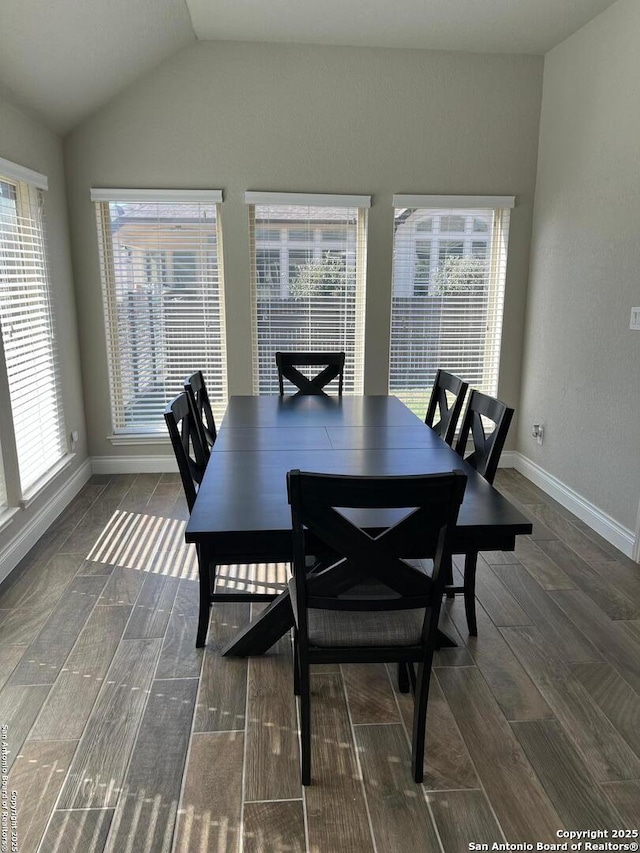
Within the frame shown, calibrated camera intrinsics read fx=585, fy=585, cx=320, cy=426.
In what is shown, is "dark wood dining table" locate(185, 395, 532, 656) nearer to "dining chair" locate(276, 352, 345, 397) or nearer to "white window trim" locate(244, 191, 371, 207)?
"dining chair" locate(276, 352, 345, 397)

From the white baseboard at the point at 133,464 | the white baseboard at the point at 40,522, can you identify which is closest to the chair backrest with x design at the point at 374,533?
the white baseboard at the point at 40,522

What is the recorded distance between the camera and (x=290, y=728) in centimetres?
192

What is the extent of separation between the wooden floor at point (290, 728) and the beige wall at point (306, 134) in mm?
2478

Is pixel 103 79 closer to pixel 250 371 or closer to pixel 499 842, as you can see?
pixel 250 371

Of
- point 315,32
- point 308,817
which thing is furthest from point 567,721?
point 315,32

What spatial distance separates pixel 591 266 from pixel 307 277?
1912 mm

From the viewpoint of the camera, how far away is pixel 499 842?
1532 millimetres

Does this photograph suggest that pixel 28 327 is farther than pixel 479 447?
Yes

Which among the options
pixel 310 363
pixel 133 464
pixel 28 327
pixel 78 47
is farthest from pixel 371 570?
pixel 133 464

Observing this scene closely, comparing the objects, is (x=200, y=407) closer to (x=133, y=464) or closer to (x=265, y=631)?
(x=265, y=631)

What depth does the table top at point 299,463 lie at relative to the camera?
1.69 metres

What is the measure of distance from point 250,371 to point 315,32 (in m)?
2.27

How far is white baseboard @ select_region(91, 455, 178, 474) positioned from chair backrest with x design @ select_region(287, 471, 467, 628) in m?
3.11

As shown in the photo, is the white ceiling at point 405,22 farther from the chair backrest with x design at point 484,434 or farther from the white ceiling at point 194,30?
the chair backrest with x design at point 484,434
